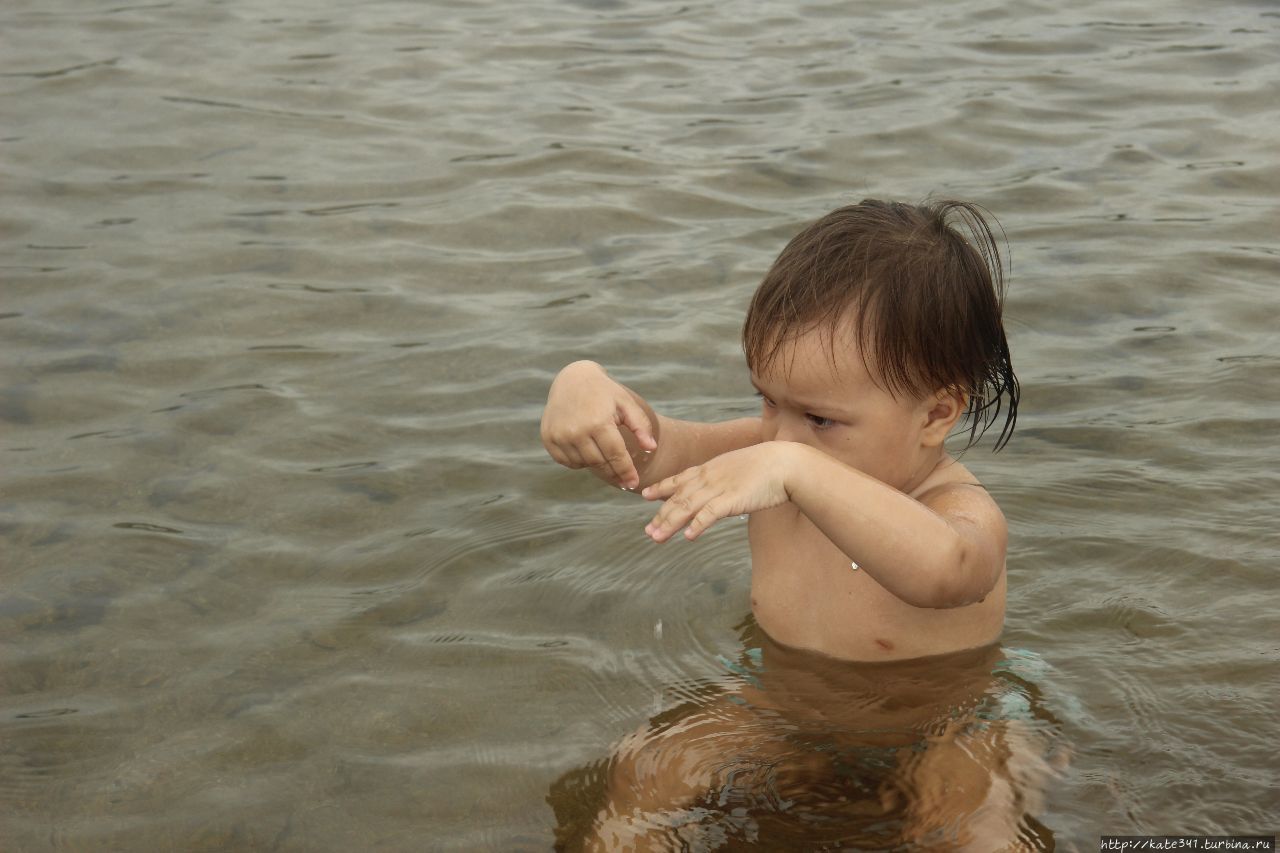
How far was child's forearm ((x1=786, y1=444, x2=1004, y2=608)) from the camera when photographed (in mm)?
2744

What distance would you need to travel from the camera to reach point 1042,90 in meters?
7.60

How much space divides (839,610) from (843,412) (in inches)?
18.9

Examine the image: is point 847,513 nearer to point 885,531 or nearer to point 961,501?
point 885,531

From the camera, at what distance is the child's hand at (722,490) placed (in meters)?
2.58

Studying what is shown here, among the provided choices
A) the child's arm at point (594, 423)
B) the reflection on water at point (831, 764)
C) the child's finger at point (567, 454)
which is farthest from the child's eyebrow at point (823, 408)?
the reflection on water at point (831, 764)

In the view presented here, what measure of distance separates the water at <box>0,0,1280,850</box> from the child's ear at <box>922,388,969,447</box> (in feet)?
2.05

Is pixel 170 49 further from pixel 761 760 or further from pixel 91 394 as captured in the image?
pixel 761 760

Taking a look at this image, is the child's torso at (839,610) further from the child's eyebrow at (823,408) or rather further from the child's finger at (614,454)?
the child's finger at (614,454)

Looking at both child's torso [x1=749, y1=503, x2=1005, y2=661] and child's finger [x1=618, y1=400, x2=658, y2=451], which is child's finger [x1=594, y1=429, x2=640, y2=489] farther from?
child's torso [x1=749, y1=503, x2=1005, y2=661]

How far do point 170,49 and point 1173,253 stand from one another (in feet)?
17.2

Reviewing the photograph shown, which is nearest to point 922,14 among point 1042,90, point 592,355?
point 1042,90

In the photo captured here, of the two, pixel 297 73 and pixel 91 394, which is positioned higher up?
pixel 297 73

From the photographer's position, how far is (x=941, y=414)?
3.16m

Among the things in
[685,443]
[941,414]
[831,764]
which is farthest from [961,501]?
[685,443]
